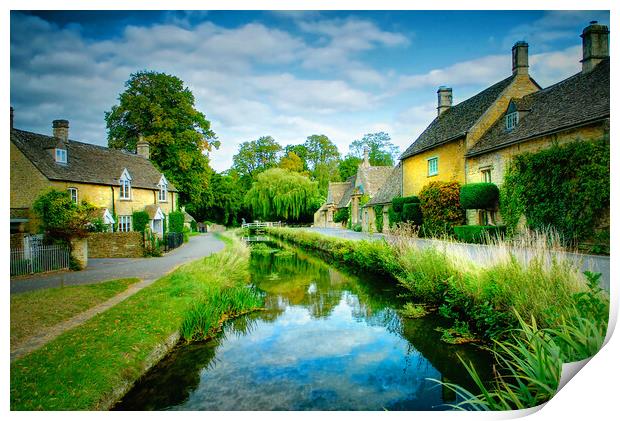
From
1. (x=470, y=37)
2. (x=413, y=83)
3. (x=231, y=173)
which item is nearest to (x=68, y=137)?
(x=413, y=83)

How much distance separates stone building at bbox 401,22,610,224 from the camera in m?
9.68

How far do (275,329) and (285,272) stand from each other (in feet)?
21.7

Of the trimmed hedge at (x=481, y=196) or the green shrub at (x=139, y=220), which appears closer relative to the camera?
the green shrub at (x=139, y=220)

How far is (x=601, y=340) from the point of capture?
3541 mm

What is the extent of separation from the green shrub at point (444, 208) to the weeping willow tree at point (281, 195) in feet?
63.3

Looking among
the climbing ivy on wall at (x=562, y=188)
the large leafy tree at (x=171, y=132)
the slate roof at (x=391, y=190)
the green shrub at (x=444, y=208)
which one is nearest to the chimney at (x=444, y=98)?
the slate roof at (x=391, y=190)

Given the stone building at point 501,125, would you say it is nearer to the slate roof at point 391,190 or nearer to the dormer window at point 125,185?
the slate roof at point 391,190

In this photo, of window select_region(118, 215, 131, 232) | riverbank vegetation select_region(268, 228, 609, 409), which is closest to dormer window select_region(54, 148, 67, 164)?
window select_region(118, 215, 131, 232)

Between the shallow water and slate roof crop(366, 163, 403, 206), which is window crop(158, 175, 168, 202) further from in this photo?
the shallow water

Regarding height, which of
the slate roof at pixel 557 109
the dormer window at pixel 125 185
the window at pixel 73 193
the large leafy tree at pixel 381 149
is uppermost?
the large leafy tree at pixel 381 149

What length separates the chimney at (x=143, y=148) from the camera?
728 inches

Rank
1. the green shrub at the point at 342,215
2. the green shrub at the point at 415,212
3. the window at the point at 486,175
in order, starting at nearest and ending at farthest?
the window at the point at 486,175
the green shrub at the point at 415,212
the green shrub at the point at 342,215

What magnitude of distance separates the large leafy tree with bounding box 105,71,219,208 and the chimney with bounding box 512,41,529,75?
1393 centimetres
